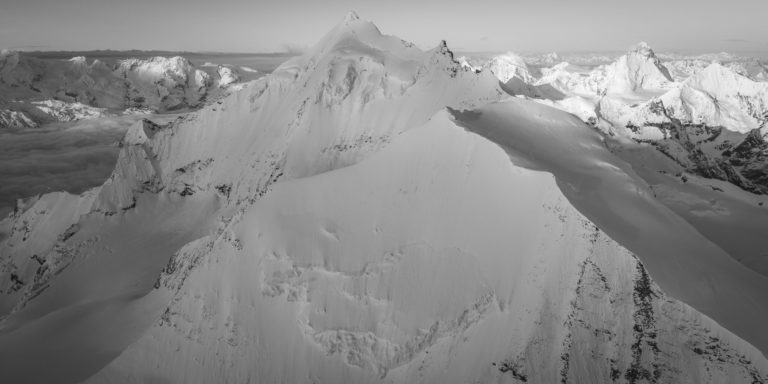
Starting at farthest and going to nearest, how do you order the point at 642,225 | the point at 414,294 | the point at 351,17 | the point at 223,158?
1. the point at 351,17
2. the point at 223,158
3. the point at 642,225
4. the point at 414,294

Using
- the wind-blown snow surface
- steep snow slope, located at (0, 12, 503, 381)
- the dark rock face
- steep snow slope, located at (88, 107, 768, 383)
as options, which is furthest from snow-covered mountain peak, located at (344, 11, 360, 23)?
the dark rock face

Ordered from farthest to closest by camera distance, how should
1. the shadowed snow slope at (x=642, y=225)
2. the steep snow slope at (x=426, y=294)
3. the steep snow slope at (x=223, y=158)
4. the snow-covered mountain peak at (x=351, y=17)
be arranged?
1. the snow-covered mountain peak at (x=351, y=17)
2. the steep snow slope at (x=223, y=158)
3. the shadowed snow slope at (x=642, y=225)
4. the steep snow slope at (x=426, y=294)

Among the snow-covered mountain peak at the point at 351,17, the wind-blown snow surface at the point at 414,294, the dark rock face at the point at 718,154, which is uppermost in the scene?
the snow-covered mountain peak at the point at 351,17

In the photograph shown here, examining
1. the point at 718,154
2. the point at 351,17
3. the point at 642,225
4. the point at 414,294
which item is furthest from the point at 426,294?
the point at 718,154

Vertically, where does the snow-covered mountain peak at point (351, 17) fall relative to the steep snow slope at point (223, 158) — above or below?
above

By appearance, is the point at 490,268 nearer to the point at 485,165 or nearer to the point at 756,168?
the point at 485,165

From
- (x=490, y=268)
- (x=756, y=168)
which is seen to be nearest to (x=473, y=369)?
(x=490, y=268)

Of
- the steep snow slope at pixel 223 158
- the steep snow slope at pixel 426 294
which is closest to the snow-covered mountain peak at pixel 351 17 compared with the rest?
the steep snow slope at pixel 223 158

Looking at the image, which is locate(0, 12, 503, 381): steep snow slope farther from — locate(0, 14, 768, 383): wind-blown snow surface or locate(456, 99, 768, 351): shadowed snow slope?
locate(456, 99, 768, 351): shadowed snow slope

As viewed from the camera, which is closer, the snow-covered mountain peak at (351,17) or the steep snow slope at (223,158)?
the steep snow slope at (223,158)

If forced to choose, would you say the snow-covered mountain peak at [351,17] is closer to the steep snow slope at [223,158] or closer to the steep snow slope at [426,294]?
the steep snow slope at [223,158]

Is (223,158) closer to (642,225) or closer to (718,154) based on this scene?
(642,225)
